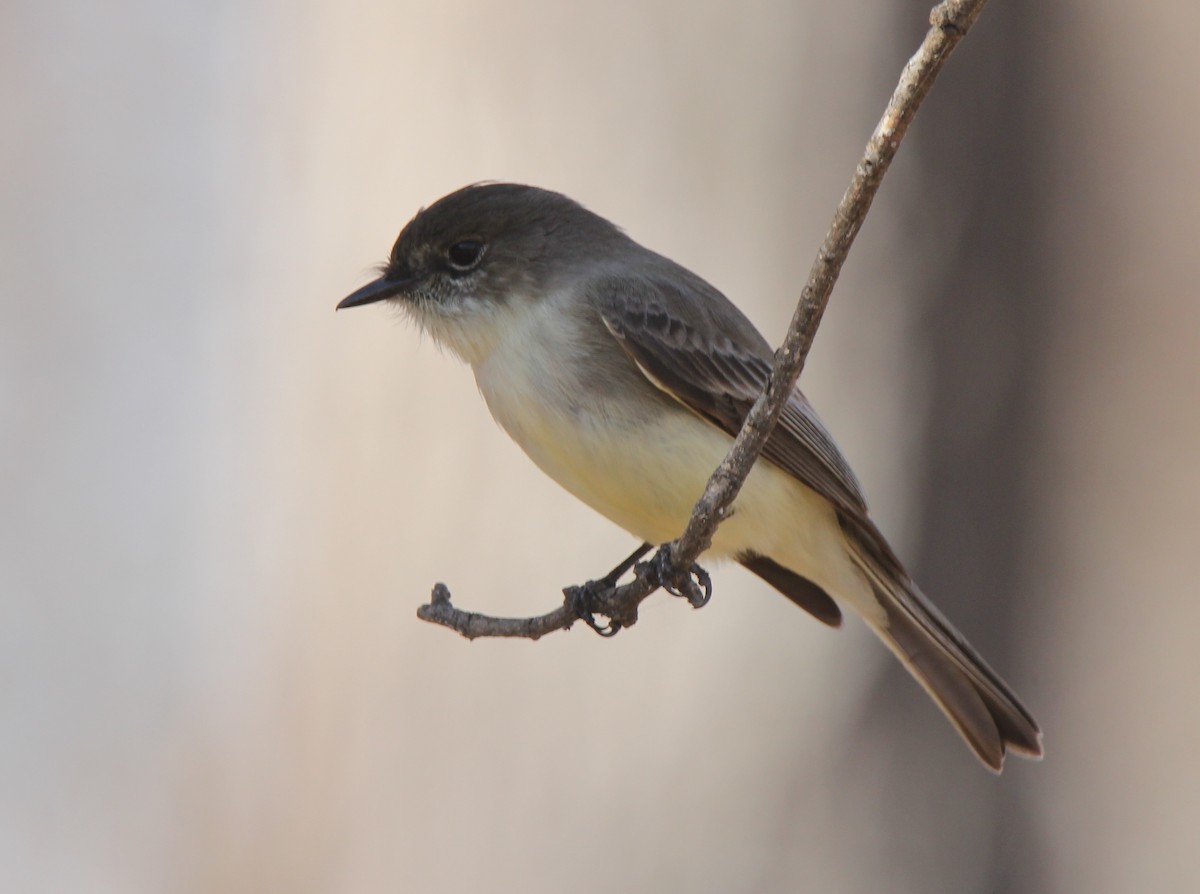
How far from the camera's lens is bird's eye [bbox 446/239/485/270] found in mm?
3435

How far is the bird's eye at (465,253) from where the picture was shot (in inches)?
135

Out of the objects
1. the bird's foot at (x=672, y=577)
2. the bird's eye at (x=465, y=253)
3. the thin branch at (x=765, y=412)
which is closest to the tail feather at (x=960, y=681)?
the thin branch at (x=765, y=412)

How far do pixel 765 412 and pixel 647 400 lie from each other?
0.94 m

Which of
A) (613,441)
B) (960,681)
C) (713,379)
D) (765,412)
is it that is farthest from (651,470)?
(960,681)

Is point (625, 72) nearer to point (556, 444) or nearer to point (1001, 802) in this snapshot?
point (556, 444)

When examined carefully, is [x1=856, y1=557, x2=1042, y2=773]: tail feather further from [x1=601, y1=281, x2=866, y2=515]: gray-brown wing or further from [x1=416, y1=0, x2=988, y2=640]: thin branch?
[x1=416, y1=0, x2=988, y2=640]: thin branch

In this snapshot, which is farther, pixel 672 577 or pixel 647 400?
pixel 647 400

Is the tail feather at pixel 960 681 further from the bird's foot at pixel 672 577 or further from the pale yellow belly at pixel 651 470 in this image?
the bird's foot at pixel 672 577

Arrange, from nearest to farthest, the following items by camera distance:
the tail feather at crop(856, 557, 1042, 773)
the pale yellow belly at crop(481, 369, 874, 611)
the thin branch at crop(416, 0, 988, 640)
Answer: the thin branch at crop(416, 0, 988, 640)
the pale yellow belly at crop(481, 369, 874, 611)
the tail feather at crop(856, 557, 1042, 773)

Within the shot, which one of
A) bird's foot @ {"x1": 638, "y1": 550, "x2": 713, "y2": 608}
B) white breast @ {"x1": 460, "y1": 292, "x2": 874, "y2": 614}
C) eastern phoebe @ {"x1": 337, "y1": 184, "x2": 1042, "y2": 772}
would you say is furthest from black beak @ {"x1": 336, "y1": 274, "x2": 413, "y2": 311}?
bird's foot @ {"x1": 638, "y1": 550, "x2": 713, "y2": 608}

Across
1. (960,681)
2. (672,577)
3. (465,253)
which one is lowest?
(672,577)

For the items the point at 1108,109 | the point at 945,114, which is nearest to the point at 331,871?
the point at 945,114

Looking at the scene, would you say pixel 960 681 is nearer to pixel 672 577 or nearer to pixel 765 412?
pixel 672 577

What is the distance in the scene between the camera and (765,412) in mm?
2180
